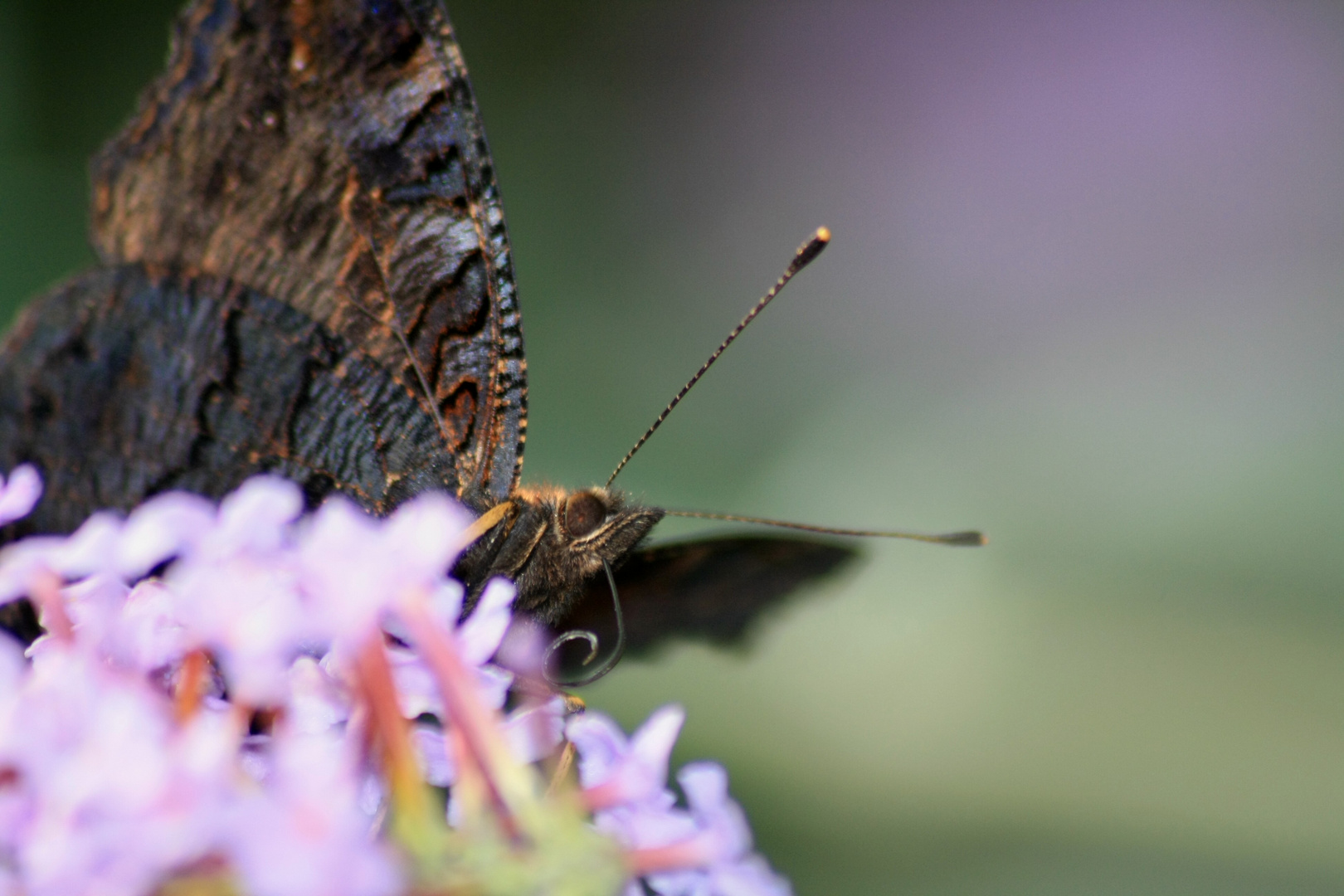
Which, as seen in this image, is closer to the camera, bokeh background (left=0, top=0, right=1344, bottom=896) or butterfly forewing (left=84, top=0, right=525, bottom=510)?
butterfly forewing (left=84, top=0, right=525, bottom=510)

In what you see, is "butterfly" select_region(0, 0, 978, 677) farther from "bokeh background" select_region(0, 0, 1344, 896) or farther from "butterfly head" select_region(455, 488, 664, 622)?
"bokeh background" select_region(0, 0, 1344, 896)

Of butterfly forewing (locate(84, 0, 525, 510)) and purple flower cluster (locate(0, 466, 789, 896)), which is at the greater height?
butterfly forewing (locate(84, 0, 525, 510))

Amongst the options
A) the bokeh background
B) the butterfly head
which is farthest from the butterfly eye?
the bokeh background

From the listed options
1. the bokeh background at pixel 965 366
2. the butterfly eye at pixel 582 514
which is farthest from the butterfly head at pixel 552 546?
the bokeh background at pixel 965 366

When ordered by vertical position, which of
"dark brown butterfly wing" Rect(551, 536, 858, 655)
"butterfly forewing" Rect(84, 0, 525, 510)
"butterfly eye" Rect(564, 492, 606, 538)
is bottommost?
"dark brown butterfly wing" Rect(551, 536, 858, 655)

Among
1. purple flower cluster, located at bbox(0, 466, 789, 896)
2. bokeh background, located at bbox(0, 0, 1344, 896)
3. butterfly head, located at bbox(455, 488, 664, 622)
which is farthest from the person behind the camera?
bokeh background, located at bbox(0, 0, 1344, 896)

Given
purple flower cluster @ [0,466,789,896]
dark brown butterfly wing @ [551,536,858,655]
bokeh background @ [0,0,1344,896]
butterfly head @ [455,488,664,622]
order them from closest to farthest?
purple flower cluster @ [0,466,789,896] < butterfly head @ [455,488,664,622] < dark brown butterfly wing @ [551,536,858,655] < bokeh background @ [0,0,1344,896]

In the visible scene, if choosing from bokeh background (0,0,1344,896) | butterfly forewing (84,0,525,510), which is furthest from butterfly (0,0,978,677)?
bokeh background (0,0,1344,896)

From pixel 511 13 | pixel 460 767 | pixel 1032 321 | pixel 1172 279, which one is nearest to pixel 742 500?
pixel 1032 321

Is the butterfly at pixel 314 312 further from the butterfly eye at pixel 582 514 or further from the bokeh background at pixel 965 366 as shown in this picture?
the bokeh background at pixel 965 366
